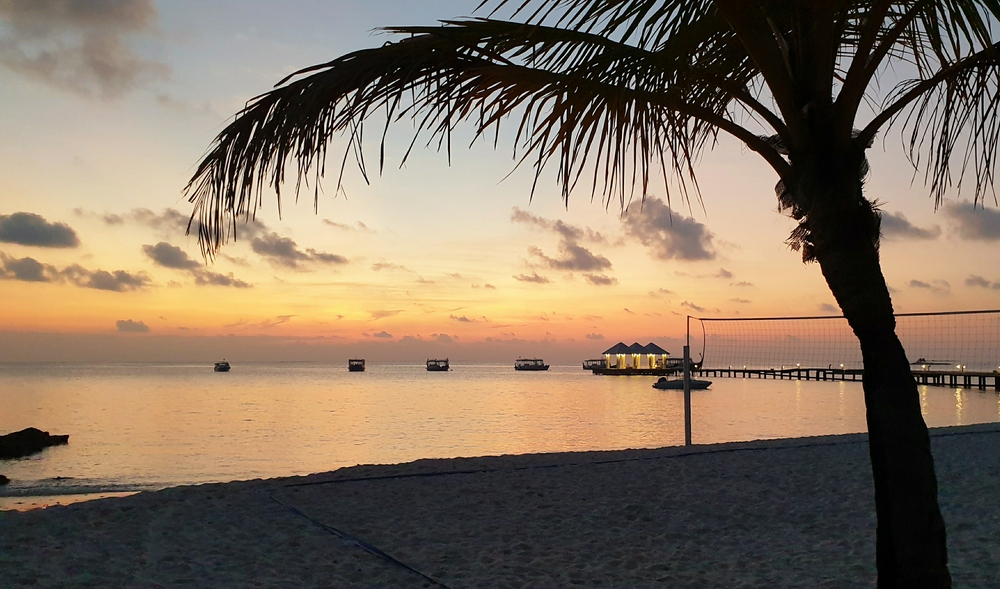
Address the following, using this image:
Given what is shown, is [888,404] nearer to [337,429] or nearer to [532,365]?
[337,429]

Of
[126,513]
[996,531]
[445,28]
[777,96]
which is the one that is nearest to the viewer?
[445,28]

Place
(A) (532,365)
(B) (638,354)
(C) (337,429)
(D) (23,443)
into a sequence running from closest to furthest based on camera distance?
(D) (23,443), (C) (337,429), (B) (638,354), (A) (532,365)

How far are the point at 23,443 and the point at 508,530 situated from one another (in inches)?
824

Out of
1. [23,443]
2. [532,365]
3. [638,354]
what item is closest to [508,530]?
[23,443]

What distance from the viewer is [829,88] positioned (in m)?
2.19

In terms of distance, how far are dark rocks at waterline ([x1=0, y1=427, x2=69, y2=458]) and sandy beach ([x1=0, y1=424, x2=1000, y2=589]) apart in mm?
17998

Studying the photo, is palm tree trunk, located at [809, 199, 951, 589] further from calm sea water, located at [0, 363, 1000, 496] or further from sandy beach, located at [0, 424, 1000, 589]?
calm sea water, located at [0, 363, 1000, 496]

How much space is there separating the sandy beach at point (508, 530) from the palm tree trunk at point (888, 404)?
1.55 metres

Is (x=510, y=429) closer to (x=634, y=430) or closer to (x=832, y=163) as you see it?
(x=634, y=430)

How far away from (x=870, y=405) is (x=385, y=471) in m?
5.32

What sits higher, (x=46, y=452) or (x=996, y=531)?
(x=996, y=531)

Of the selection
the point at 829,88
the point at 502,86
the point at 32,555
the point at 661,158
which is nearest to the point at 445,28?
the point at 502,86

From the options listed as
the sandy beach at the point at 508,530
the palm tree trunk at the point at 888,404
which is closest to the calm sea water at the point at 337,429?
the sandy beach at the point at 508,530

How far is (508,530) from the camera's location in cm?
473
